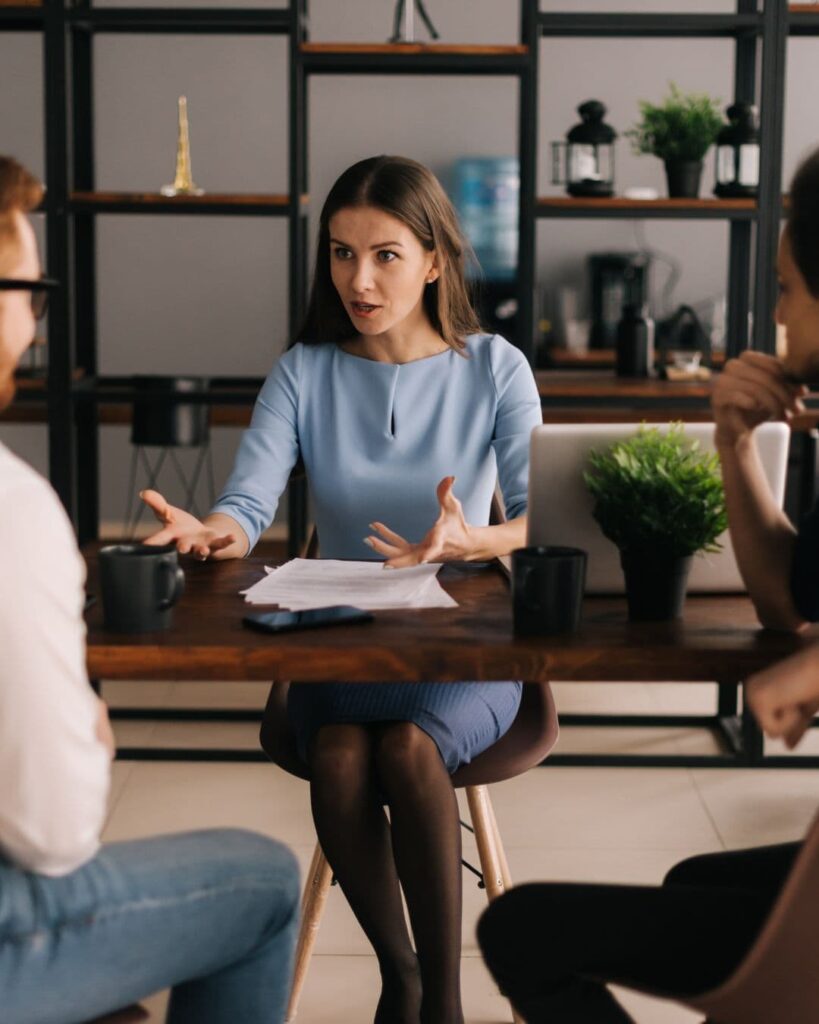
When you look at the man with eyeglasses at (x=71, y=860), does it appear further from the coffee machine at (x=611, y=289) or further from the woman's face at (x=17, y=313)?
the coffee machine at (x=611, y=289)

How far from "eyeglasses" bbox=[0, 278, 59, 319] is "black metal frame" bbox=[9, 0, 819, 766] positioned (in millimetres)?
2012

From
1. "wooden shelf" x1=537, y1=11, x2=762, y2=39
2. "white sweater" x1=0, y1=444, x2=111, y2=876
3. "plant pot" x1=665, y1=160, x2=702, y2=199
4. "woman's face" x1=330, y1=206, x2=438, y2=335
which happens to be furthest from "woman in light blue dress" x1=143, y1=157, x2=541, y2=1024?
"plant pot" x1=665, y1=160, x2=702, y2=199

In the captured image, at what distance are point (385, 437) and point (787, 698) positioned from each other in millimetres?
1230

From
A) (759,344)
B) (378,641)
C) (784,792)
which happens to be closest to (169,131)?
(759,344)

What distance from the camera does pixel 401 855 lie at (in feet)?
6.17

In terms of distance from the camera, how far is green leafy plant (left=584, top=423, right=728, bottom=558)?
165 centimetres

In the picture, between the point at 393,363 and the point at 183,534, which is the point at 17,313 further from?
the point at 393,363

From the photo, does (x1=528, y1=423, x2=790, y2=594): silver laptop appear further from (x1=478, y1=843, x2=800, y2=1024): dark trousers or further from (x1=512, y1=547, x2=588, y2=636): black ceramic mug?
(x1=478, y1=843, x2=800, y2=1024): dark trousers

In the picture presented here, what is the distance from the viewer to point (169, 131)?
6.48 meters

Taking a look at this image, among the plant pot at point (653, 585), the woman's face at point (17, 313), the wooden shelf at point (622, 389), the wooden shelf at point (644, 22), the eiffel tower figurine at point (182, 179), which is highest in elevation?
the wooden shelf at point (644, 22)

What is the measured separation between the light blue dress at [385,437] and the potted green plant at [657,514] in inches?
28.9

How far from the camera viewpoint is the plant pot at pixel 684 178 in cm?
364

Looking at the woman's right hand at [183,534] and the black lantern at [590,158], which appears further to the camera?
the black lantern at [590,158]

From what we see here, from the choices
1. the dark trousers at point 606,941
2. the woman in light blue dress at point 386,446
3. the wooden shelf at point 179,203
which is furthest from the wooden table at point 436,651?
the wooden shelf at point 179,203
